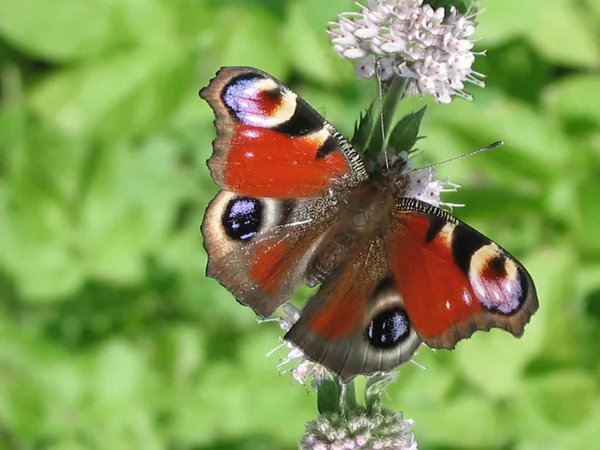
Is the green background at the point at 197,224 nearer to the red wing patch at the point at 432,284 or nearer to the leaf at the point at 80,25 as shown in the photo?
the leaf at the point at 80,25

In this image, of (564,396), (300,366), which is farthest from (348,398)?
(564,396)

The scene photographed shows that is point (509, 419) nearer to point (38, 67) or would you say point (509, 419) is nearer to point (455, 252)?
point (455, 252)

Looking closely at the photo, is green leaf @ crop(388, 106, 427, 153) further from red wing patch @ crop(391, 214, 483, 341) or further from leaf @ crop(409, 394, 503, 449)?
leaf @ crop(409, 394, 503, 449)

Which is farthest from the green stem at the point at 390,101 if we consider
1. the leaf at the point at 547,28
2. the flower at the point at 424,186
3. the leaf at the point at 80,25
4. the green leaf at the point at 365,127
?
the leaf at the point at 80,25

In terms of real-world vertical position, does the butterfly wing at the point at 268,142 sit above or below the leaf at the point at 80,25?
above

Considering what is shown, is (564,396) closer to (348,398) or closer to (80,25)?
(348,398)

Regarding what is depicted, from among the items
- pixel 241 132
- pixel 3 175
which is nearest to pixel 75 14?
pixel 3 175
